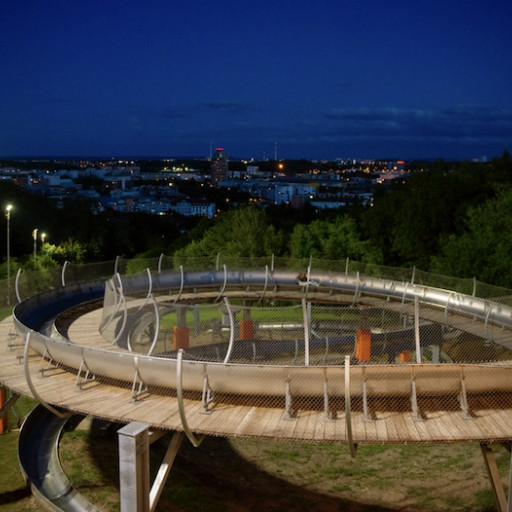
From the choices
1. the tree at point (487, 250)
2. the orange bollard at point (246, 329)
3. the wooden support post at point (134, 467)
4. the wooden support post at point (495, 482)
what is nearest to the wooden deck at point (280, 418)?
the wooden support post at point (495, 482)

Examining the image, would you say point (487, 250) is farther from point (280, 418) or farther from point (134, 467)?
point (134, 467)

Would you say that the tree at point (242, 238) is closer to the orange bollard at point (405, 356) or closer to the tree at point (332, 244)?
the tree at point (332, 244)

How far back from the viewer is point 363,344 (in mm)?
15227

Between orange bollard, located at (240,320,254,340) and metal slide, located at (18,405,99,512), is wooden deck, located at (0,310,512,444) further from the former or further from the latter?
metal slide, located at (18,405,99,512)

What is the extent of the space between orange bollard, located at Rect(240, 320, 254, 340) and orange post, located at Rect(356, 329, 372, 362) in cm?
272

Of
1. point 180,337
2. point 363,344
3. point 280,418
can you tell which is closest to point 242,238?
point 363,344

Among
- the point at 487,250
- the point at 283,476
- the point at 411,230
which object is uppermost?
the point at 411,230

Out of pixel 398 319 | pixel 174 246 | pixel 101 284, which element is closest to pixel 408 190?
pixel 174 246

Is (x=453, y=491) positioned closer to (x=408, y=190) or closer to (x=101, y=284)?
(x=101, y=284)

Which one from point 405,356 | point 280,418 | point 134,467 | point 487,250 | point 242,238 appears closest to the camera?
point 134,467

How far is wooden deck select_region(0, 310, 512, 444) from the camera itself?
10984 mm

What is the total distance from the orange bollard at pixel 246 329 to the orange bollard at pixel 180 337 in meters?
1.42

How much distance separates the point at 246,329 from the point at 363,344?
10.2ft

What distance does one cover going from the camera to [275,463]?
18.0 m
